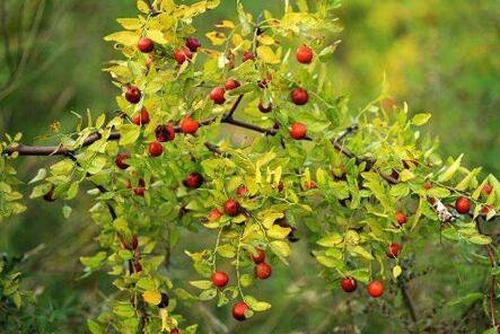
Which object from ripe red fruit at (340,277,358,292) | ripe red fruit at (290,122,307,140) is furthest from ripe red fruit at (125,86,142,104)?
ripe red fruit at (340,277,358,292)

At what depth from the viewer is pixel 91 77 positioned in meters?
4.47

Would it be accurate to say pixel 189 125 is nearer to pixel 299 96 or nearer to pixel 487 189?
pixel 299 96

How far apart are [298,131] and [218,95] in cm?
21

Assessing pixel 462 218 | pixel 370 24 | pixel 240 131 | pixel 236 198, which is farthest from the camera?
pixel 370 24

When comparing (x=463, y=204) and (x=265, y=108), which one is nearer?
(x=463, y=204)

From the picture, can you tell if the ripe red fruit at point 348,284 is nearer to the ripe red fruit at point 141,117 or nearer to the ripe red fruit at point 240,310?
the ripe red fruit at point 240,310

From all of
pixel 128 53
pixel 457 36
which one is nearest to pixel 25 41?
pixel 128 53

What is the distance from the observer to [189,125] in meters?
1.86

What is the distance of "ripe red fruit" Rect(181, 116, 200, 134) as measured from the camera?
1863 millimetres

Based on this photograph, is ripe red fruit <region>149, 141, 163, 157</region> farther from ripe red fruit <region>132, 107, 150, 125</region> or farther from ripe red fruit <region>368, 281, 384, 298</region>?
ripe red fruit <region>368, 281, 384, 298</region>

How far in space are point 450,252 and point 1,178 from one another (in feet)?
4.68

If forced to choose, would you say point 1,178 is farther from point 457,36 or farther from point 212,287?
point 457,36

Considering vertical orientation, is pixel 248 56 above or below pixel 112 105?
above

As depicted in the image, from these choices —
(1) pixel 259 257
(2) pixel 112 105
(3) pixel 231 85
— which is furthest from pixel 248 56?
(2) pixel 112 105
